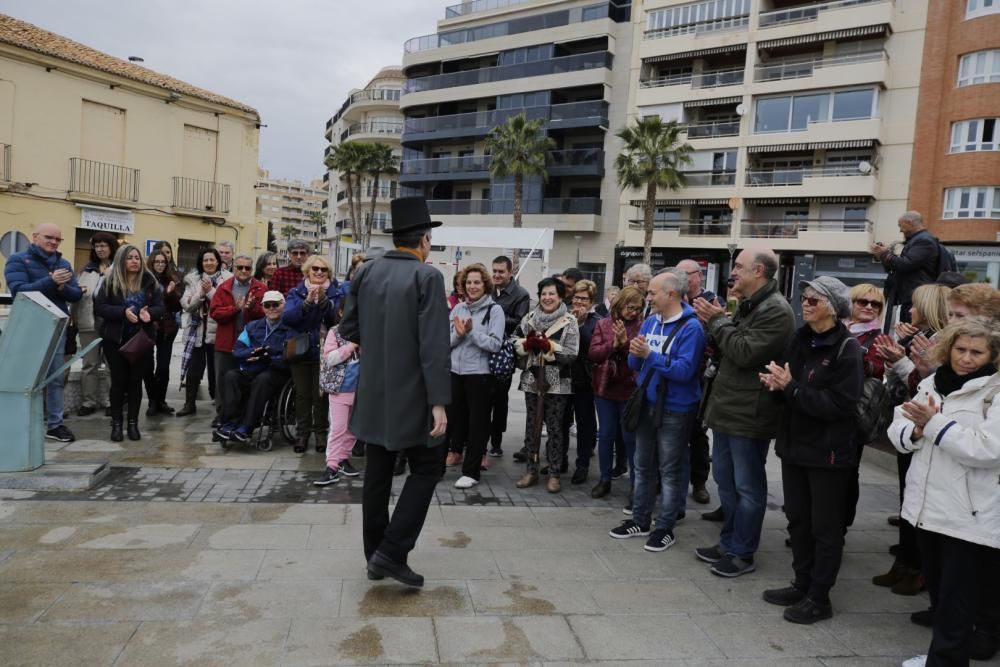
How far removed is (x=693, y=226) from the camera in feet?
118

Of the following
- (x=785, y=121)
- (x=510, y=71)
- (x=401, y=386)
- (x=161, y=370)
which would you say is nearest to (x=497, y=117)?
(x=510, y=71)

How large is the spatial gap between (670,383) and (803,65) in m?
33.2

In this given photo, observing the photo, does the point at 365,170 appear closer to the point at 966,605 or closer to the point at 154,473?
the point at 154,473

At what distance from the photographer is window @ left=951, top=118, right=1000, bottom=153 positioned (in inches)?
1092

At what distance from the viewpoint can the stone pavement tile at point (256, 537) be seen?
447 centimetres

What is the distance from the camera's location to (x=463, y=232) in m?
19.8

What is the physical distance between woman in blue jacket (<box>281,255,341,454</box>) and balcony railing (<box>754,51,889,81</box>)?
32.1 metres

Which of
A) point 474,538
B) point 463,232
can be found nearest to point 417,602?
point 474,538

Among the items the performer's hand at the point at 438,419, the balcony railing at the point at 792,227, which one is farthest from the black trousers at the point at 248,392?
the balcony railing at the point at 792,227

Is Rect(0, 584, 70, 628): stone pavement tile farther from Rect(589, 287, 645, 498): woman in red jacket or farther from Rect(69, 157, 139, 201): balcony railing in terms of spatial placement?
→ Rect(69, 157, 139, 201): balcony railing

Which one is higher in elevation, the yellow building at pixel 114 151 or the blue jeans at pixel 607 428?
the yellow building at pixel 114 151

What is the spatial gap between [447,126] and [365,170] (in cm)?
986

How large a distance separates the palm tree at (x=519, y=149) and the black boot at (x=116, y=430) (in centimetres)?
3464

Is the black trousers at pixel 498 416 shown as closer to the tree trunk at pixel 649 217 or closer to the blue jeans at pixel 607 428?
the blue jeans at pixel 607 428
